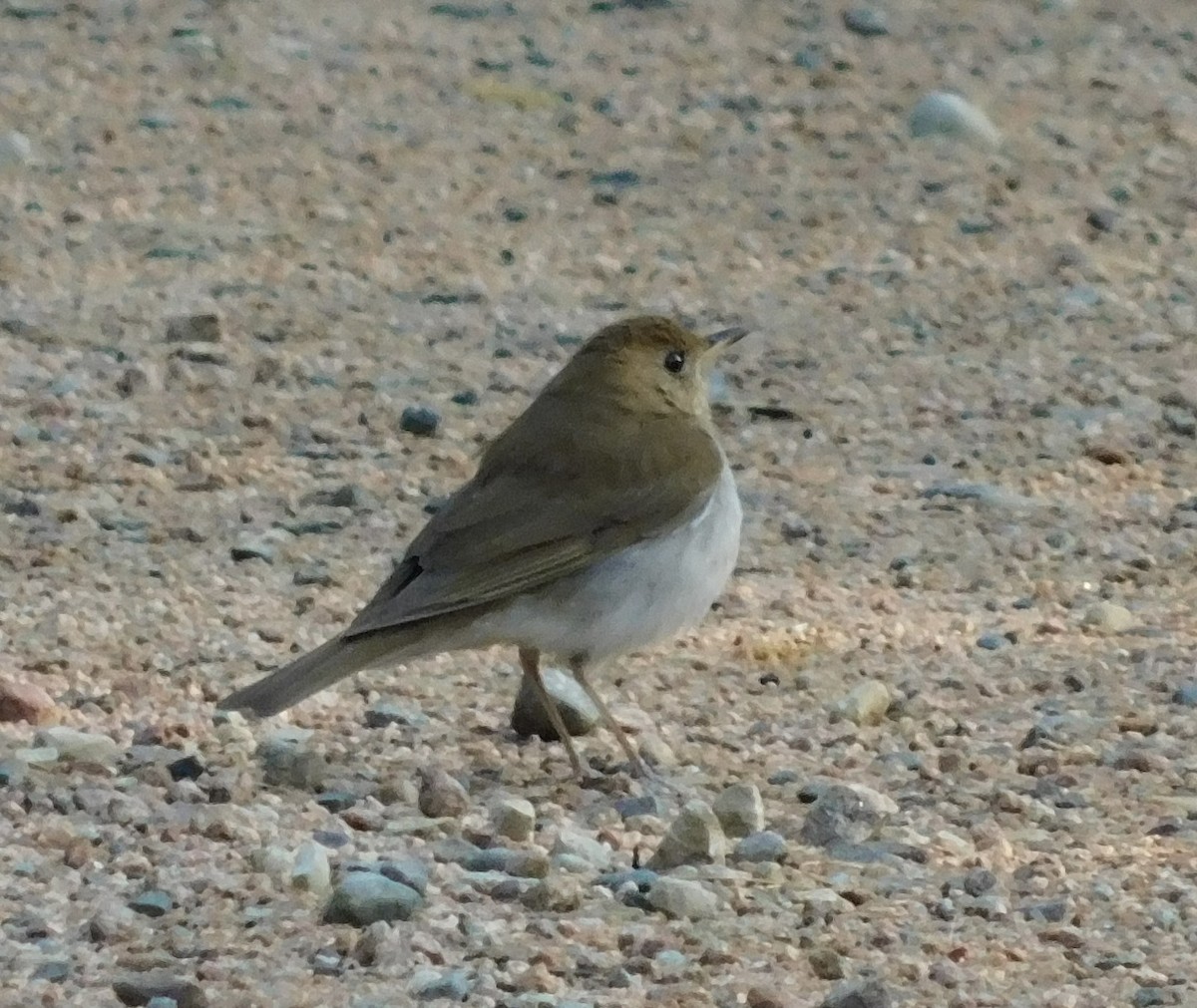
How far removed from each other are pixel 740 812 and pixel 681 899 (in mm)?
645

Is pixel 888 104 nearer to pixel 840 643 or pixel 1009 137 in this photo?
pixel 1009 137

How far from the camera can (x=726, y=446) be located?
31.4 feet

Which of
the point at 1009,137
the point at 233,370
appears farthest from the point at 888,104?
the point at 233,370

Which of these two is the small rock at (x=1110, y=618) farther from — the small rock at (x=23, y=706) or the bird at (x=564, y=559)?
the small rock at (x=23, y=706)

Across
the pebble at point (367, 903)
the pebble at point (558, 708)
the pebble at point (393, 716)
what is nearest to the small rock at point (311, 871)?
the pebble at point (367, 903)

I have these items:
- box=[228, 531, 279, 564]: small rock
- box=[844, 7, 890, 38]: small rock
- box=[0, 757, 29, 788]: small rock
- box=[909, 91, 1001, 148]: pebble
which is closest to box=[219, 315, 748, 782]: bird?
box=[0, 757, 29, 788]: small rock

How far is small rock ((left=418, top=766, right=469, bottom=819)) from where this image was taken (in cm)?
612

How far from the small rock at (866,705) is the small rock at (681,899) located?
59.2 inches

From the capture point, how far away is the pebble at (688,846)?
5.86 m

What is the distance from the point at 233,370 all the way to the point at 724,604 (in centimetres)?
260

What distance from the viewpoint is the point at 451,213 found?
12133 millimetres

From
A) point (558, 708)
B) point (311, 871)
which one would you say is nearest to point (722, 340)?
point (558, 708)

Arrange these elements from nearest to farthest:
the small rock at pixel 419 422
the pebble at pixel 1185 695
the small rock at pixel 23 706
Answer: the small rock at pixel 23 706
the pebble at pixel 1185 695
the small rock at pixel 419 422

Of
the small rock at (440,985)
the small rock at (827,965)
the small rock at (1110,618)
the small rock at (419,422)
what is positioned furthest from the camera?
the small rock at (419,422)
